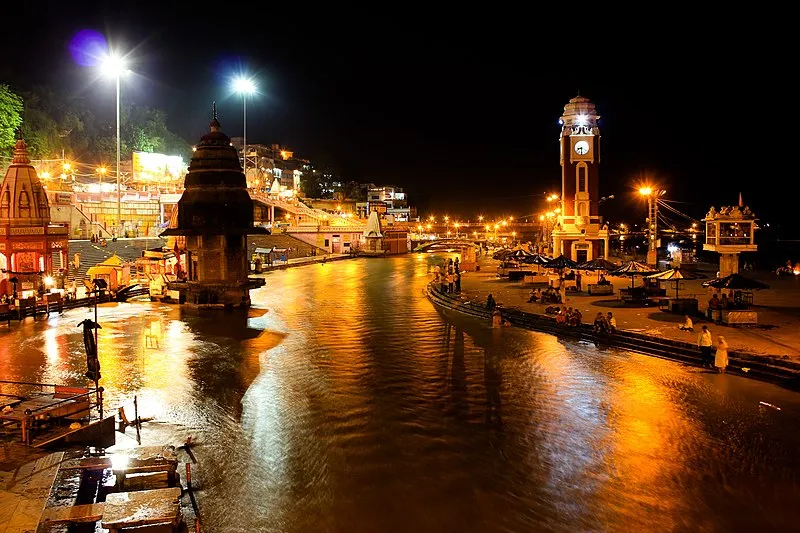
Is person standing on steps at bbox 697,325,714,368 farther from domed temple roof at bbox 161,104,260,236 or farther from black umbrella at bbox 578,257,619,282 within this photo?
domed temple roof at bbox 161,104,260,236

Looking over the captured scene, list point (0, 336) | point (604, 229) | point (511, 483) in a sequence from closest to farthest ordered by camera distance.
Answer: point (511, 483) → point (0, 336) → point (604, 229)

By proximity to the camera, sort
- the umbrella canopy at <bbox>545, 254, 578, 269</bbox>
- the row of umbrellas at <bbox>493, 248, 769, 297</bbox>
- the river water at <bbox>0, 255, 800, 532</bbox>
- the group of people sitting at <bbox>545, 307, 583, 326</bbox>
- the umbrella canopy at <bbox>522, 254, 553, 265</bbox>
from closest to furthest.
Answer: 1. the river water at <bbox>0, 255, 800, 532</bbox>
2. the row of umbrellas at <bbox>493, 248, 769, 297</bbox>
3. the group of people sitting at <bbox>545, 307, 583, 326</bbox>
4. the umbrella canopy at <bbox>545, 254, 578, 269</bbox>
5. the umbrella canopy at <bbox>522, 254, 553, 265</bbox>

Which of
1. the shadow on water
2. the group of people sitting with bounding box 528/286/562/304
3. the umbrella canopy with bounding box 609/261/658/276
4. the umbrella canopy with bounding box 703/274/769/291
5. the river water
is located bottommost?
the river water

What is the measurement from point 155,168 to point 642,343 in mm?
69336

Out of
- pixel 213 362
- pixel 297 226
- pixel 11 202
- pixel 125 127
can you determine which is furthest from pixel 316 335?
pixel 125 127

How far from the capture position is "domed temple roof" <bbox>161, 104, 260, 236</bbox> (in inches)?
1015

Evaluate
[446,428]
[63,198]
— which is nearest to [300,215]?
[63,198]

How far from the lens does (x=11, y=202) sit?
3058 centimetres

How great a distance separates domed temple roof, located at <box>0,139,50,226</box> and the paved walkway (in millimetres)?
22665

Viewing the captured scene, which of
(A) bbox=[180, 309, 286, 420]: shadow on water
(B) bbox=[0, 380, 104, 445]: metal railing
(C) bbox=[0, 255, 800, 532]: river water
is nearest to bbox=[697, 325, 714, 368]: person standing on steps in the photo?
(C) bbox=[0, 255, 800, 532]: river water

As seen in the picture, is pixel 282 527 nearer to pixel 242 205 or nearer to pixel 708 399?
pixel 708 399

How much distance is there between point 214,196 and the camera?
25.8m

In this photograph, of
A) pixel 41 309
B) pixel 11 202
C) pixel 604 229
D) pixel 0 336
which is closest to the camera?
pixel 0 336

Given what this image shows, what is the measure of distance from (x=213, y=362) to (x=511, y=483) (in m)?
10.5
